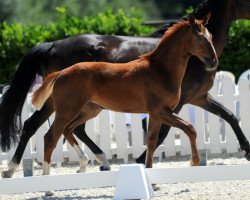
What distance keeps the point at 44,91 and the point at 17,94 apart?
3.54 ft

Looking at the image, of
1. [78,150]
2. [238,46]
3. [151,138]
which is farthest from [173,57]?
[238,46]

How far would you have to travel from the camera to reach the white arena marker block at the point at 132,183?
6.69m

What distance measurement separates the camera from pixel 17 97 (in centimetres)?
881

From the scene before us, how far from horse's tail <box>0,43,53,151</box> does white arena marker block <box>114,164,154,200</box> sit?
7.14 feet

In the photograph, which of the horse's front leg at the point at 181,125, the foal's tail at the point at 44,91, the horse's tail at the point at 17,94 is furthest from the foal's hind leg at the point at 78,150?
the horse's front leg at the point at 181,125

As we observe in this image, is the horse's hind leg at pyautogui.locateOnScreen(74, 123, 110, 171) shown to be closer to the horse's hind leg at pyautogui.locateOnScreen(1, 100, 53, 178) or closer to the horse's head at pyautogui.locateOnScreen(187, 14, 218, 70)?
the horse's hind leg at pyautogui.locateOnScreen(1, 100, 53, 178)

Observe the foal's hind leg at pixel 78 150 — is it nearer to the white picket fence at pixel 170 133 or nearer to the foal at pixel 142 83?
the foal at pixel 142 83

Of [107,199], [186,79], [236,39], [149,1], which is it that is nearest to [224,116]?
[186,79]

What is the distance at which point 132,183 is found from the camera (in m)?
6.70

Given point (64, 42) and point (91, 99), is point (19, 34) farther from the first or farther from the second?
point (91, 99)

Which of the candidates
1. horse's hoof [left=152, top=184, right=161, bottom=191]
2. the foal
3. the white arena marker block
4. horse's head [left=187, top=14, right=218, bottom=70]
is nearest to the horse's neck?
the foal

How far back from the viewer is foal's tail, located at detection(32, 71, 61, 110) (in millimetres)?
7766

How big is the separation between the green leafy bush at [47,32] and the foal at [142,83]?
267 inches

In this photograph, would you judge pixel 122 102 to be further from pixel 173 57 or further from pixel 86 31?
pixel 86 31
